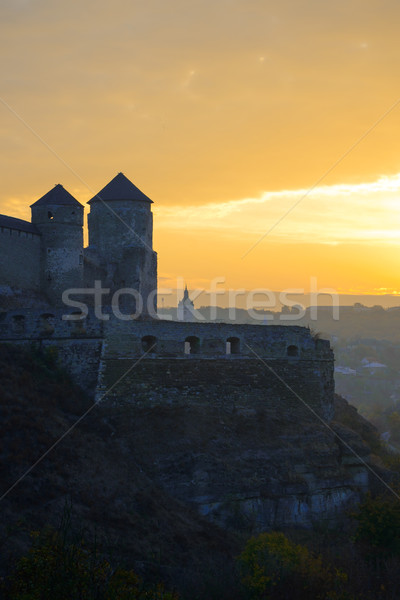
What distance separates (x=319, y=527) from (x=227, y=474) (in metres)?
5.24

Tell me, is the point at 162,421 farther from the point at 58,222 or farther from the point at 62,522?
the point at 58,222

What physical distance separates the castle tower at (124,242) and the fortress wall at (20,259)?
12.7 feet

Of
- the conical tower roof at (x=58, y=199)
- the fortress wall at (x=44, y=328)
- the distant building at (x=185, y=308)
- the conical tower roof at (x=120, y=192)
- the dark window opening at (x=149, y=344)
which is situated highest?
the conical tower roof at (x=120, y=192)

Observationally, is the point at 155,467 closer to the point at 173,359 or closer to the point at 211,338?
the point at 173,359

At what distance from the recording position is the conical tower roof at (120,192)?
41.6 m

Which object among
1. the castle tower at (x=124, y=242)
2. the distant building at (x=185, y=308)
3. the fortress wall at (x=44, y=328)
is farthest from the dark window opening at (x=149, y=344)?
the distant building at (x=185, y=308)

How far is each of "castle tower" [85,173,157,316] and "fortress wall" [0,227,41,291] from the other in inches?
152

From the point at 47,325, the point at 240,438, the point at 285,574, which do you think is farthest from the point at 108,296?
the point at 285,574

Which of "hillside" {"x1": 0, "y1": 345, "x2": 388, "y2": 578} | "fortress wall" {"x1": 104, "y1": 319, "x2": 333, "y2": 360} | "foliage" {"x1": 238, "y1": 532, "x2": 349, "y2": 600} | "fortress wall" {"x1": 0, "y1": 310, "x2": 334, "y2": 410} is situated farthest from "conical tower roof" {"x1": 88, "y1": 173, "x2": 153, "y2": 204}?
"foliage" {"x1": 238, "y1": 532, "x2": 349, "y2": 600}

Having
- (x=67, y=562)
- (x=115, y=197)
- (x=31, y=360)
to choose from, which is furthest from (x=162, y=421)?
(x=115, y=197)

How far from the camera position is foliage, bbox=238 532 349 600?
2348cm

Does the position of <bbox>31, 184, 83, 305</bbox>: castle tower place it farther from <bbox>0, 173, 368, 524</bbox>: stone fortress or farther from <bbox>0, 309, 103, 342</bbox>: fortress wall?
<bbox>0, 309, 103, 342</bbox>: fortress wall

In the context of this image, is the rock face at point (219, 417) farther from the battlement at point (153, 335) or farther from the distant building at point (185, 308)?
the distant building at point (185, 308)

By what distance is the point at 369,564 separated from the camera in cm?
2783
